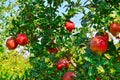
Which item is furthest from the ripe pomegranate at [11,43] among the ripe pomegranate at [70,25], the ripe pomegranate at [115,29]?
the ripe pomegranate at [115,29]

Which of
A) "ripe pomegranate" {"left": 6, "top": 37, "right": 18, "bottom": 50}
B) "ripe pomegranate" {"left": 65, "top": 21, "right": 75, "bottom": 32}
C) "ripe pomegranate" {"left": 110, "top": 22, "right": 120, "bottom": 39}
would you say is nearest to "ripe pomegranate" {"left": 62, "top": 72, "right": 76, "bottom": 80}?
"ripe pomegranate" {"left": 110, "top": 22, "right": 120, "bottom": 39}

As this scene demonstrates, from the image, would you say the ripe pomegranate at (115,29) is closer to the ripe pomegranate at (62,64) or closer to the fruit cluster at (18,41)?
the ripe pomegranate at (62,64)

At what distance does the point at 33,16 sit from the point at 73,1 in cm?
79

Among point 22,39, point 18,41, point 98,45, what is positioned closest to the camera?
point 98,45

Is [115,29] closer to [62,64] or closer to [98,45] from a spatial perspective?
[98,45]

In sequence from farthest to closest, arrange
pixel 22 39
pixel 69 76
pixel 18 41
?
pixel 18 41 < pixel 22 39 < pixel 69 76

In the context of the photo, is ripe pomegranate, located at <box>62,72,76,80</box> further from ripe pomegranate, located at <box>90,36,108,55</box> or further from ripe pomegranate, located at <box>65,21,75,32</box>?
ripe pomegranate, located at <box>65,21,75,32</box>

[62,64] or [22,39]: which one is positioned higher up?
[22,39]

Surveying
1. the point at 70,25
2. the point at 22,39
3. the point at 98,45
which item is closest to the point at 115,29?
the point at 98,45

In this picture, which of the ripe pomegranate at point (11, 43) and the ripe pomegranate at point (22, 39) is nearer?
the ripe pomegranate at point (22, 39)

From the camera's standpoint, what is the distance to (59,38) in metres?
5.16

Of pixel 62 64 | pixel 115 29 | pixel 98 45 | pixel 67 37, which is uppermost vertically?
pixel 67 37

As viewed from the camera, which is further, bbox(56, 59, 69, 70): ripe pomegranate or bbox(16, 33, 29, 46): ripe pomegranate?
bbox(16, 33, 29, 46): ripe pomegranate

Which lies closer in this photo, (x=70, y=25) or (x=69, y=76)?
(x=69, y=76)
